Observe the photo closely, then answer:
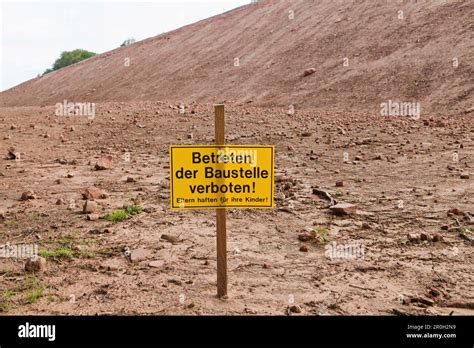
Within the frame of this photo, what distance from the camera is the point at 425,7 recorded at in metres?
16.5

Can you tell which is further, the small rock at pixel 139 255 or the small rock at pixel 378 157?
the small rock at pixel 378 157

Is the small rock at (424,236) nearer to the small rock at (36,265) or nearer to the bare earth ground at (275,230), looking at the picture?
the bare earth ground at (275,230)

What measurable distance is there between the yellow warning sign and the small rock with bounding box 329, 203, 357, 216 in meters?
2.29

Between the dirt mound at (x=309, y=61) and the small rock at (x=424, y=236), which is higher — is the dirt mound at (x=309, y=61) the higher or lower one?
the higher one

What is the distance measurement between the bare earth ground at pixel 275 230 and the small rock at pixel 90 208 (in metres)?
0.16

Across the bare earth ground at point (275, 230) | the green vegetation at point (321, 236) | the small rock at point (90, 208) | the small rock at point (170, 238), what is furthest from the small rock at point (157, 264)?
the small rock at point (90, 208)

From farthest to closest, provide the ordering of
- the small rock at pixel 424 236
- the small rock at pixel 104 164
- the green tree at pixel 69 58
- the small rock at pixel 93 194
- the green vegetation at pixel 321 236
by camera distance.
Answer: the green tree at pixel 69 58, the small rock at pixel 104 164, the small rock at pixel 93 194, the green vegetation at pixel 321 236, the small rock at pixel 424 236

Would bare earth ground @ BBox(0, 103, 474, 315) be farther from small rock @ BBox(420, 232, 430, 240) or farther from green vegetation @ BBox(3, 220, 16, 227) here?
small rock @ BBox(420, 232, 430, 240)

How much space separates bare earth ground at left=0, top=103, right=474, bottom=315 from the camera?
3979mm

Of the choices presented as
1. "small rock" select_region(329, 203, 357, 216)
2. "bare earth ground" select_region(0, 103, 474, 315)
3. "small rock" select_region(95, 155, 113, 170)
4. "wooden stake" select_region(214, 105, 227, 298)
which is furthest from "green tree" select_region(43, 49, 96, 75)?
"wooden stake" select_region(214, 105, 227, 298)

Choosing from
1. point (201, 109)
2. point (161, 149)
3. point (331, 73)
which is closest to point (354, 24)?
point (331, 73)

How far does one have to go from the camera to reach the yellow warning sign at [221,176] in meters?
3.72
